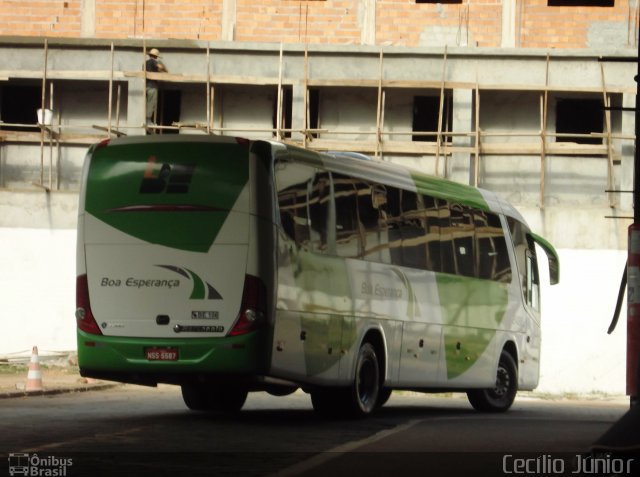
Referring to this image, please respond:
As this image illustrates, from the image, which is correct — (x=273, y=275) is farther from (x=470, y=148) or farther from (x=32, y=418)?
(x=470, y=148)

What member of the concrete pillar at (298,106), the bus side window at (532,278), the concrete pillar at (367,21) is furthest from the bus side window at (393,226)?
→ the concrete pillar at (367,21)

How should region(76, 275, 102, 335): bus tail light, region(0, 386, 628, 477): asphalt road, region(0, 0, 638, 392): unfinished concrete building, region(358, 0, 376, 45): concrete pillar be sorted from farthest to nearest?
region(358, 0, 376, 45): concrete pillar < region(0, 0, 638, 392): unfinished concrete building < region(76, 275, 102, 335): bus tail light < region(0, 386, 628, 477): asphalt road

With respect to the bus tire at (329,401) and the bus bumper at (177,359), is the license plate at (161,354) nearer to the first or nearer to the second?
the bus bumper at (177,359)

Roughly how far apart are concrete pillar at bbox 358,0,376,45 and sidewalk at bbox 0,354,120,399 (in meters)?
10.6

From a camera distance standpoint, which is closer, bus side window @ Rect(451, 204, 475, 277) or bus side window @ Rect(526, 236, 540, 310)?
bus side window @ Rect(451, 204, 475, 277)

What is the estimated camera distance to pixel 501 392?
71.8 ft

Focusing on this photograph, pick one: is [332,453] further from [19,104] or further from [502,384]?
[19,104]

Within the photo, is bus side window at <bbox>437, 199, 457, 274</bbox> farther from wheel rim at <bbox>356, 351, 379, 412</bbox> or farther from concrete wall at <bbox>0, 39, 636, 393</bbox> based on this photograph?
concrete wall at <bbox>0, 39, 636, 393</bbox>

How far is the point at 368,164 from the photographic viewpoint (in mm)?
18359

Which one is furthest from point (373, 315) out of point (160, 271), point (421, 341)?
point (160, 271)

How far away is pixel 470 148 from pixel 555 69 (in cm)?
265

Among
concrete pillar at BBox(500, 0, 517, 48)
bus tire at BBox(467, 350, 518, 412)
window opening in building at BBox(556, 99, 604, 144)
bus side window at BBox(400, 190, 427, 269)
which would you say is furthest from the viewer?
window opening in building at BBox(556, 99, 604, 144)

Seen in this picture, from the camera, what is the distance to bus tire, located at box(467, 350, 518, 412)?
21469 millimetres

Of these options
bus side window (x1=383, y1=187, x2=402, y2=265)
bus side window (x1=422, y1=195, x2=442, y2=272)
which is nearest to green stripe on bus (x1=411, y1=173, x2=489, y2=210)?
bus side window (x1=422, y1=195, x2=442, y2=272)
